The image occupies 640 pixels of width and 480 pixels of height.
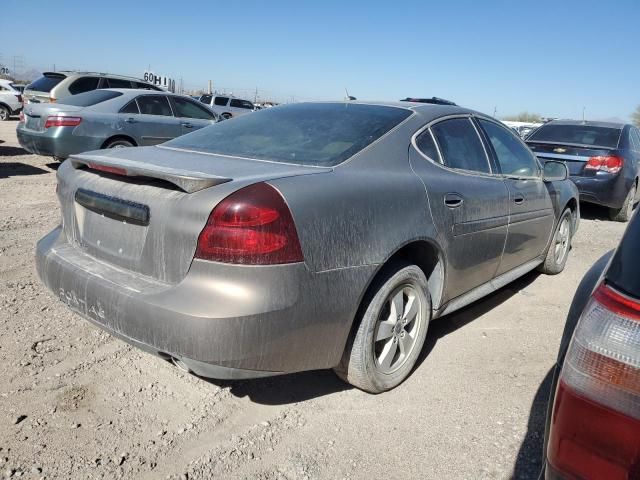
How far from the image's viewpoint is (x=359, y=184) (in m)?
2.54

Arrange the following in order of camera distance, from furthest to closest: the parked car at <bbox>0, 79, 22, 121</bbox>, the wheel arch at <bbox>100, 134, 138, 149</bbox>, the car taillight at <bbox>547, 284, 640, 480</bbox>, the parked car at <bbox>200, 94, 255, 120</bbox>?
the parked car at <bbox>200, 94, 255, 120</bbox>
the parked car at <bbox>0, 79, 22, 121</bbox>
the wheel arch at <bbox>100, 134, 138, 149</bbox>
the car taillight at <bbox>547, 284, 640, 480</bbox>

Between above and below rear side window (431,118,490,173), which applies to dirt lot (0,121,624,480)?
below

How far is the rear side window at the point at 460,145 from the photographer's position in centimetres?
329

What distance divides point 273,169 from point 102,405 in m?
1.44

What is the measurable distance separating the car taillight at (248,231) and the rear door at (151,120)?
24.2ft

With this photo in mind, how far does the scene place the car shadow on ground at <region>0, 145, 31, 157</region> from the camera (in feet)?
36.9

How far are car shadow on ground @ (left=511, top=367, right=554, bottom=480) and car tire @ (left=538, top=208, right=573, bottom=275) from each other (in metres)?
2.28

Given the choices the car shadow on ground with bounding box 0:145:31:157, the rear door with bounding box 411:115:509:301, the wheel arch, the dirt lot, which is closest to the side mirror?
the rear door with bounding box 411:115:509:301

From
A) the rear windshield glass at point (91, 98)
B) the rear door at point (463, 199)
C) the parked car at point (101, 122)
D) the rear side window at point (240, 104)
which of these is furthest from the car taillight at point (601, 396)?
the rear side window at point (240, 104)

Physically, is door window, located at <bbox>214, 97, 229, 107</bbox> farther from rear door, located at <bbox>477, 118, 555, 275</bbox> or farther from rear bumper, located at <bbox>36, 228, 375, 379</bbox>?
rear bumper, located at <bbox>36, 228, 375, 379</bbox>

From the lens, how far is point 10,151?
38.7 feet

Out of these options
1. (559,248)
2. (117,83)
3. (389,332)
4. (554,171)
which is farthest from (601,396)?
(117,83)

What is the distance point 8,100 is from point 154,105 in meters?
16.4

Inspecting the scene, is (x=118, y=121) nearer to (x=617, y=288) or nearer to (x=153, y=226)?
(x=153, y=226)
